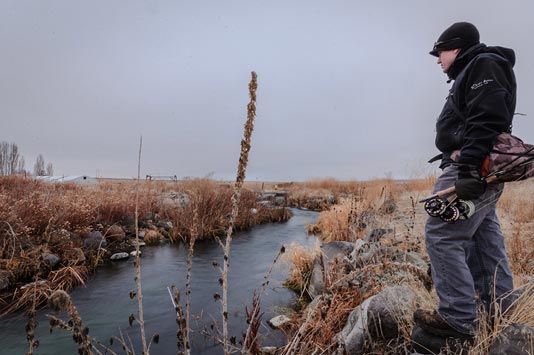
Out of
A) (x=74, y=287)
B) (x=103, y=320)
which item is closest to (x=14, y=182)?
(x=74, y=287)

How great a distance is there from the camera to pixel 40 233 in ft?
21.4

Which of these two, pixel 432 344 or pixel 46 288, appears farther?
pixel 46 288

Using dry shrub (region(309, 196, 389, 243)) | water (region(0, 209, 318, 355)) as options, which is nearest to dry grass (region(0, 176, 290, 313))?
water (region(0, 209, 318, 355))

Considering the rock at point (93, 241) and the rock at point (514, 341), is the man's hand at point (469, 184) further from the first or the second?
the rock at point (93, 241)

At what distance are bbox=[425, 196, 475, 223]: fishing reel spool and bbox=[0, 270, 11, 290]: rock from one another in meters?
6.49

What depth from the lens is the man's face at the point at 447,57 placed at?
92.8 inches

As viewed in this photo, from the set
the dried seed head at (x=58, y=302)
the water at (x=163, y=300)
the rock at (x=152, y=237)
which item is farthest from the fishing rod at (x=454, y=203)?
the rock at (x=152, y=237)

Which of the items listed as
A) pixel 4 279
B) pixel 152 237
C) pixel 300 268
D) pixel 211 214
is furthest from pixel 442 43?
pixel 211 214

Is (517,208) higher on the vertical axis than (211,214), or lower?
higher

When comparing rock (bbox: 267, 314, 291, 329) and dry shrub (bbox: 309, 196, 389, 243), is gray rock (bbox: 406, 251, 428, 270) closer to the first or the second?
dry shrub (bbox: 309, 196, 389, 243)

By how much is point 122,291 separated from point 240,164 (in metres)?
5.46

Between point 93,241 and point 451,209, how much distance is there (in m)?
7.75

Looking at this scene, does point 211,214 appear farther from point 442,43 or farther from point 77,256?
point 442,43

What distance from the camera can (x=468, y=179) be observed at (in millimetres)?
1958
